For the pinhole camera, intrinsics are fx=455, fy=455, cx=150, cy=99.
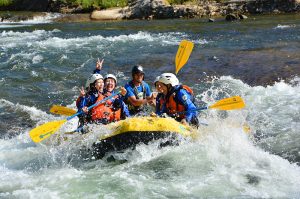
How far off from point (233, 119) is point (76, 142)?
9.02 ft

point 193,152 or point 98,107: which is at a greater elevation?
point 98,107

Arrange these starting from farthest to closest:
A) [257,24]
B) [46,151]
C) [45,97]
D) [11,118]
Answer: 1. [257,24]
2. [45,97]
3. [11,118]
4. [46,151]

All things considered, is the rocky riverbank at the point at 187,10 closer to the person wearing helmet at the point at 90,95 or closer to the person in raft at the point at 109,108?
the person in raft at the point at 109,108

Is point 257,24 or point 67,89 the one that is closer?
point 67,89

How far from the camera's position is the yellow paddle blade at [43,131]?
21.9ft

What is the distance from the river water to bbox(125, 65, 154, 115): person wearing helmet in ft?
3.60

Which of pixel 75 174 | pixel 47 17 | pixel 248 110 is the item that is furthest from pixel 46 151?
pixel 47 17

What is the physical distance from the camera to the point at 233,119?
7.83m

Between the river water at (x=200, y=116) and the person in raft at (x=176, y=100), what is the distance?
0.37 meters

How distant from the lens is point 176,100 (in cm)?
705

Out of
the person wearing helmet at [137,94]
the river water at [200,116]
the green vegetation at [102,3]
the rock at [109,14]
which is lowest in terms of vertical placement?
the river water at [200,116]

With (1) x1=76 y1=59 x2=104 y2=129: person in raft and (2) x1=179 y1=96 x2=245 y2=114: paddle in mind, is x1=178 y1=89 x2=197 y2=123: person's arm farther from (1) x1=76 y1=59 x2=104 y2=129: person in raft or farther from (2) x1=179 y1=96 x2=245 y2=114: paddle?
(1) x1=76 y1=59 x2=104 y2=129: person in raft

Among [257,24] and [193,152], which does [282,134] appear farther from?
[257,24]

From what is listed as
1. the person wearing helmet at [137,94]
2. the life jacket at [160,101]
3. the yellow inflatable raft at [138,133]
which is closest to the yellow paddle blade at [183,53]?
the person wearing helmet at [137,94]
